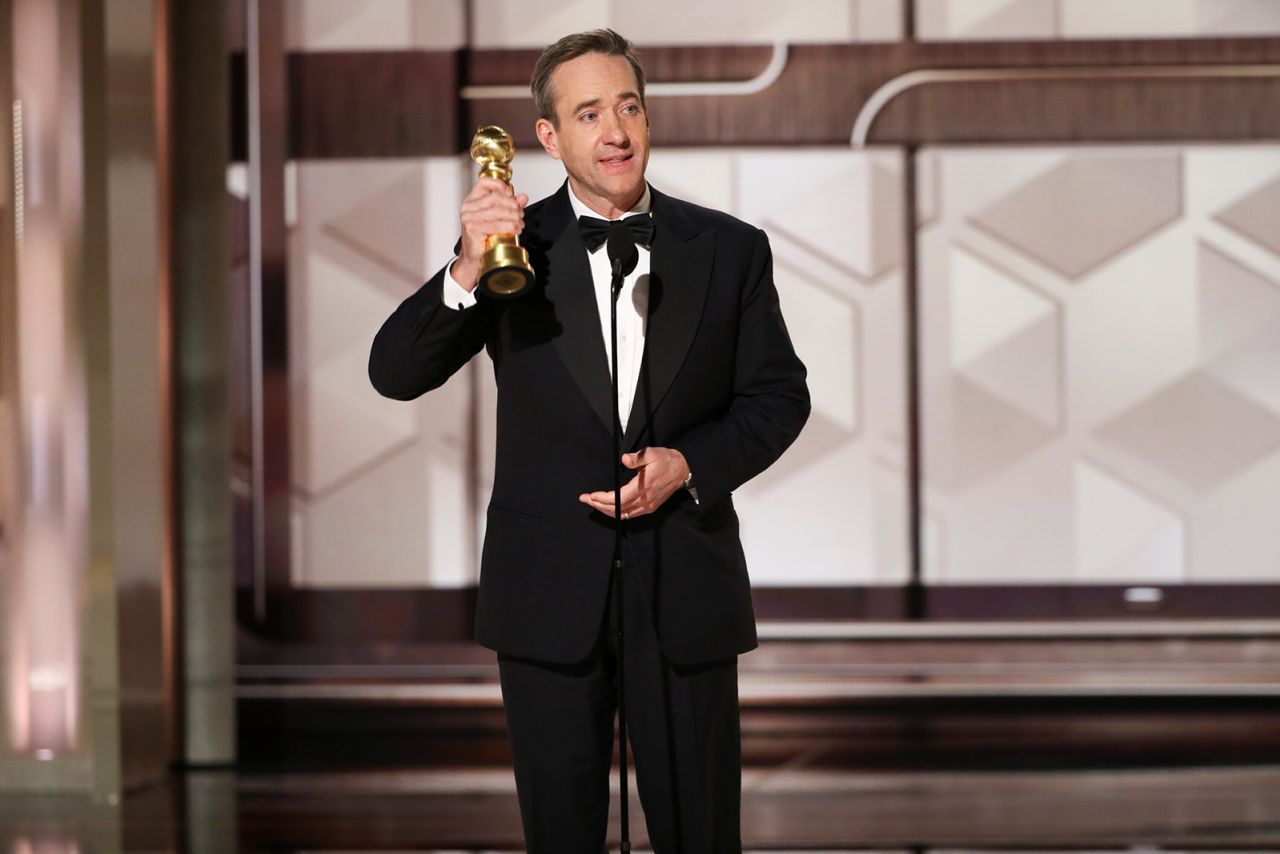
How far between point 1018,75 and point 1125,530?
134cm

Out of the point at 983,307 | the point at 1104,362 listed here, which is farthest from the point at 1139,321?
the point at 983,307

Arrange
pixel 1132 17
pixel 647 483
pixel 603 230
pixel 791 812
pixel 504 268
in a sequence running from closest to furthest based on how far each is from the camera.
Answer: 1. pixel 504 268
2. pixel 647 483
3. pixel 603 230
4. pixel 791 812
5. pixel 1132 17

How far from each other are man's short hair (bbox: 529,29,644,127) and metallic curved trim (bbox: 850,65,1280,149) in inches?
93.8

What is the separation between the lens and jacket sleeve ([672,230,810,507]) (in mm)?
1578

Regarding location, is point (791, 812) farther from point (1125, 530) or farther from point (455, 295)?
point (455, 295)

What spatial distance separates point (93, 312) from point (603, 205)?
221 centimetres

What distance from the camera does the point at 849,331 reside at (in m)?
3.91

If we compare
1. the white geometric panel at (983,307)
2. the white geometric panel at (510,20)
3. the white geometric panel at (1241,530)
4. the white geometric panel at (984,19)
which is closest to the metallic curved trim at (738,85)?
the white geometric panel at (510,20)

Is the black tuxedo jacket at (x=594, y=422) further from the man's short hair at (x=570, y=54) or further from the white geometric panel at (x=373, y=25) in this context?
the white geometric panel at (x=373, y=25)

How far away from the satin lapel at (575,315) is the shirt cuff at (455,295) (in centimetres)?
11

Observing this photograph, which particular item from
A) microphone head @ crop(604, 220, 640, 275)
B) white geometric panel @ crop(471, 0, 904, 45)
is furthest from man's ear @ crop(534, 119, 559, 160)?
white geometric panel @ crop(471, 0, 904, 45)

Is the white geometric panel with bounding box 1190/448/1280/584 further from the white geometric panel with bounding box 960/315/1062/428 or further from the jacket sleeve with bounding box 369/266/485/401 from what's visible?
the jacket sleeve with bounding box 369/266/485/401

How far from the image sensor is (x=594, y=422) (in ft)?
5.21

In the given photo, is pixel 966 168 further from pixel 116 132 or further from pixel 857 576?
pixel 116 132
